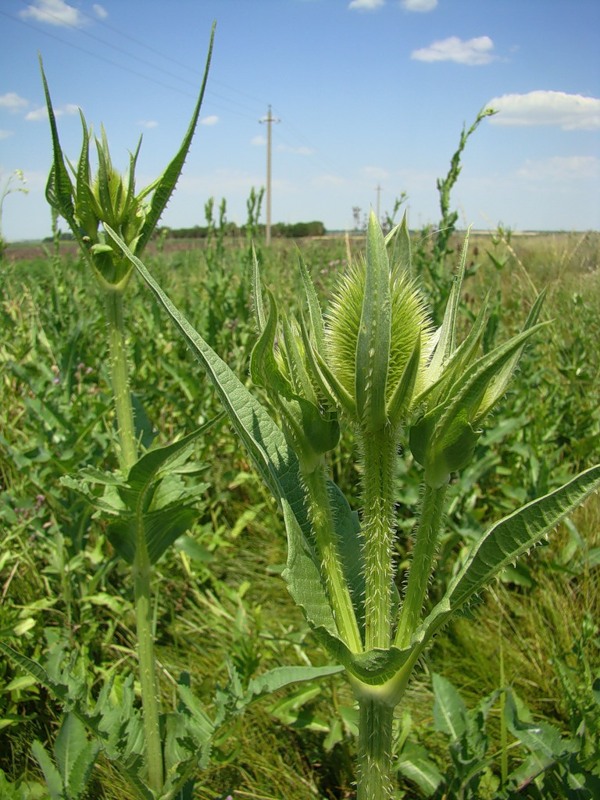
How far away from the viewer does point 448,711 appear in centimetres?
161

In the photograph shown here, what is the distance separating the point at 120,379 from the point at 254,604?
61.1 inches

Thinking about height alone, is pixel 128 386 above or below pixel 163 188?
below

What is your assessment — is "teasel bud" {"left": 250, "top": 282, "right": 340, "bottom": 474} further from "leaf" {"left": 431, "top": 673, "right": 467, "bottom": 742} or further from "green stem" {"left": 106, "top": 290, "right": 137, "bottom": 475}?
"leaf" {"left": 431, "top": 673, "right": 467, "bottom": 742}

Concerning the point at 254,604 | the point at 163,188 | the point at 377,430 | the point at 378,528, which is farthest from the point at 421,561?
the point at 254,604

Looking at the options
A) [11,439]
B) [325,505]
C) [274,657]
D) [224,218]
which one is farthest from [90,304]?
[325,505]

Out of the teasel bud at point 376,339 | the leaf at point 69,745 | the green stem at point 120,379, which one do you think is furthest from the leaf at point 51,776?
the teasel bud at point 376,339

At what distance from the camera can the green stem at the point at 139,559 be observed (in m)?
1.29

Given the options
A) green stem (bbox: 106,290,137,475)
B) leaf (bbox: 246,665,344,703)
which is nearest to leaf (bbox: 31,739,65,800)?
leaf (bbox: 246,665,344,703)

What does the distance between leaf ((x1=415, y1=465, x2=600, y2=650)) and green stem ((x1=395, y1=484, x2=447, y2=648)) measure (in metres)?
0.04

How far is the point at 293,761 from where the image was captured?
1849 mm

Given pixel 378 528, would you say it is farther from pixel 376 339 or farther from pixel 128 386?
pixel 128 386

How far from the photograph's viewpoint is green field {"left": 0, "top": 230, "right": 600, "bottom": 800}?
5.34ft

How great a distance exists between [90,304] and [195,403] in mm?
1990

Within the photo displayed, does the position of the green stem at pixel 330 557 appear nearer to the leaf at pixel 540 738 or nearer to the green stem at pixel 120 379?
the green stem at pixel 120 379
